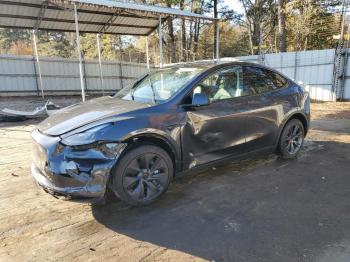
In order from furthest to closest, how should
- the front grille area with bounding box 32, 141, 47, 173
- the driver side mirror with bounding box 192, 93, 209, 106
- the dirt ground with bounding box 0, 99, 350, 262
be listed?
1. the driver side mirror with bounding box 192, 93, 209, 106
2. the front grille area with bounding box 32, 141, 47, 173
3. the dirt ground with bounding box 0, 99, 350, 262

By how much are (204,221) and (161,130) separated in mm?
1107

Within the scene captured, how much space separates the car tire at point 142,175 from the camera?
3.36 metres

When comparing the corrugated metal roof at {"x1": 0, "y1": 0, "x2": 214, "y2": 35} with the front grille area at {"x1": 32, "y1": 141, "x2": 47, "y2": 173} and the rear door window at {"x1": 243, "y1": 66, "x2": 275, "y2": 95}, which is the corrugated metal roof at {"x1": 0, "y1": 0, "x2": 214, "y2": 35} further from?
the front grille area at {"x1": 32, "y1": 141, "x2": 47, "y2": 173}

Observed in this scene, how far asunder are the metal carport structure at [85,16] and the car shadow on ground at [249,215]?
7746mm

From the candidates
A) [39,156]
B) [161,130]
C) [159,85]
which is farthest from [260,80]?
[39,156]

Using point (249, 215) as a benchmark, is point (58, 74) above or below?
above

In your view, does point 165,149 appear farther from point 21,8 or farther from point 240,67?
point 21,8

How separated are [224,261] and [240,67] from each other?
9.58 feet

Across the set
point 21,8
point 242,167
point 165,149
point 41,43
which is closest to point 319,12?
point 21,8

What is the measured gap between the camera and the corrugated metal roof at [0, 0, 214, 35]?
10.9 meters

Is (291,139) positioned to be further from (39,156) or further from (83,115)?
(39,156)

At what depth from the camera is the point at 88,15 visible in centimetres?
1279

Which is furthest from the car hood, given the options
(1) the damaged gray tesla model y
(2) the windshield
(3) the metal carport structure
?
(3) the metal carport structure

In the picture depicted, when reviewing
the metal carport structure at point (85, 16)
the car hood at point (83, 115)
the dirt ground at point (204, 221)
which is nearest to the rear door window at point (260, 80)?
the dirt ground at point (204, 221)
